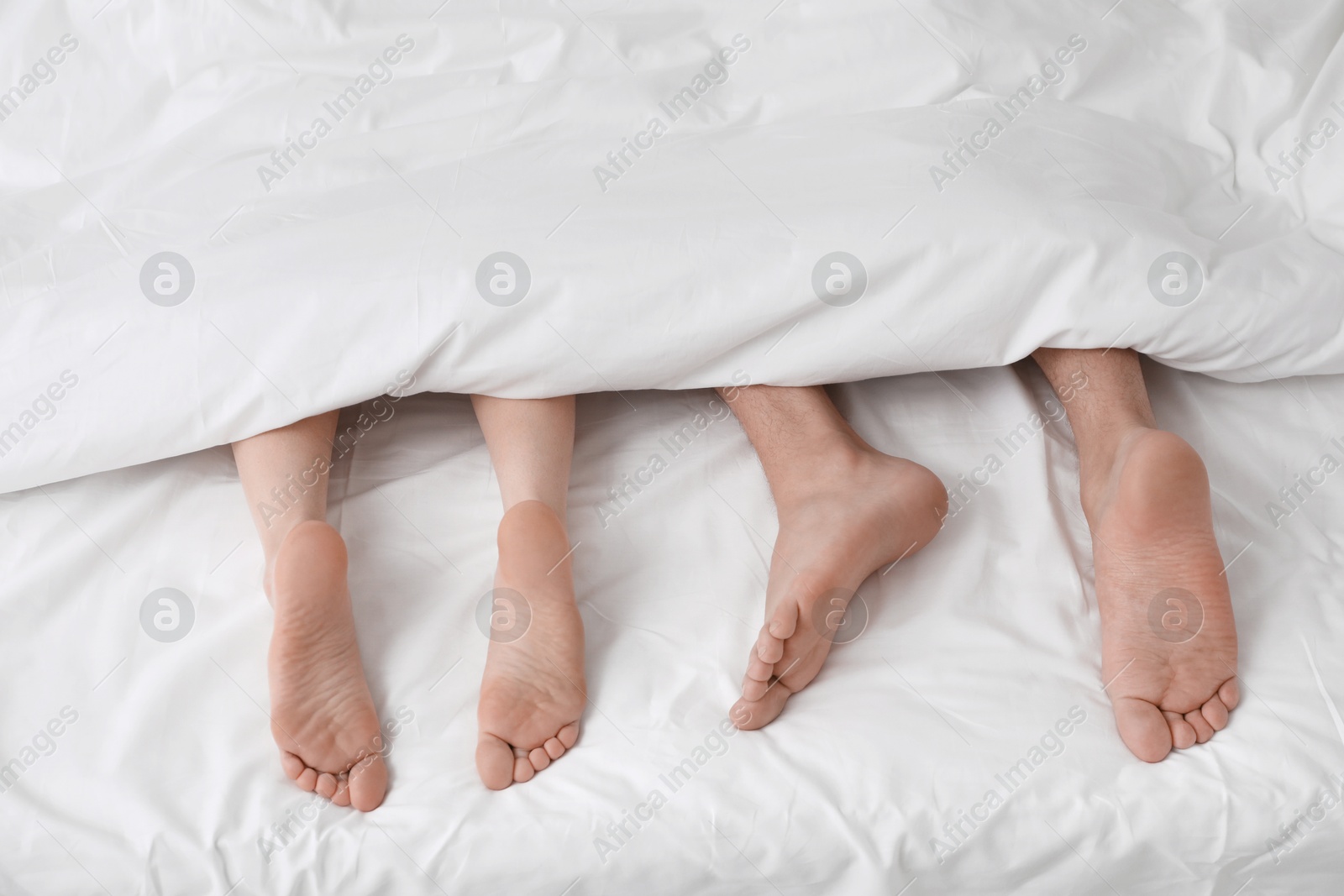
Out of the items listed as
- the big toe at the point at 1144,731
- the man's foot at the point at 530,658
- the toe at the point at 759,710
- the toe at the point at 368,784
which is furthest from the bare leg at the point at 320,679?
the big toe at the point at 1144,731

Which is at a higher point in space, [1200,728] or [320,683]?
[320,683]

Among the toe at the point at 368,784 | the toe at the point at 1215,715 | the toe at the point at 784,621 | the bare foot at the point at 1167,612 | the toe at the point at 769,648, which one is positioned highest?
the toe at the point at 784,621

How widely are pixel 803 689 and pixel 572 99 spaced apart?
736mm

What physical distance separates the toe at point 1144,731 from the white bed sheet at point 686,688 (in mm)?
12

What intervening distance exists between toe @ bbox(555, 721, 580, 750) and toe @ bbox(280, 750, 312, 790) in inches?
8.3

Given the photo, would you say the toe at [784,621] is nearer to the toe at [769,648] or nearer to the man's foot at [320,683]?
the toe at [769,648]

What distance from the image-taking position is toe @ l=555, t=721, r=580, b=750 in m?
0.83

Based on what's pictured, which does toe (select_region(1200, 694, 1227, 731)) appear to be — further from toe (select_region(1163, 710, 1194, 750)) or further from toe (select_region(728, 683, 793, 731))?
toe (select_region(728, 683, 793, 731))

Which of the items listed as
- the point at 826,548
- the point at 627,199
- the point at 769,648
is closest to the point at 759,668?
the point at 769,648

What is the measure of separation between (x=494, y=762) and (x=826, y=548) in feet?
1.10

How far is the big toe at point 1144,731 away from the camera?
0.80m

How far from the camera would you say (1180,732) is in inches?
32.1

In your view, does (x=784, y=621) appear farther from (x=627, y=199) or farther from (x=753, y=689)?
(x=627, y=199)

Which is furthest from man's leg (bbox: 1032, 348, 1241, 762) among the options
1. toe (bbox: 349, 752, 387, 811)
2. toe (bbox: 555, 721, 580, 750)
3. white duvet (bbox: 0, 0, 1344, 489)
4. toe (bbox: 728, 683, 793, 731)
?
toe (bbox: 349, 752, 387, 811)
